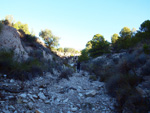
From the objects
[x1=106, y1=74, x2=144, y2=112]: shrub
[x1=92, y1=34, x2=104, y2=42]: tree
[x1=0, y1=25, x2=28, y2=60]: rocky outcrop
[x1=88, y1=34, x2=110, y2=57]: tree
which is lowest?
[x1=106, y1=74, x2=144, y2=112]: shrub

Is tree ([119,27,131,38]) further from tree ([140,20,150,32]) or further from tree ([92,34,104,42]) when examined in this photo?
tree ([140,20,150,32])

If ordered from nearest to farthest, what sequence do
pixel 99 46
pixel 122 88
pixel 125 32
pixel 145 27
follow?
pixel 122 88 → pixel 145 27 → pixel 99 46 → pixel 125 32

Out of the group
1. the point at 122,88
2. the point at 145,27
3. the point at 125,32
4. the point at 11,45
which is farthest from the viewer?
the point at 125,32

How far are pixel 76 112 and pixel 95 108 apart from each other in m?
0.68

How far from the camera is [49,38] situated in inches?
1221

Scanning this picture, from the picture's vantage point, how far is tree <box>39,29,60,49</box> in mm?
30844

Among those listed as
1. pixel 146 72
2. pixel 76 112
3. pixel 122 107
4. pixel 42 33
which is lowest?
pixel 76 112

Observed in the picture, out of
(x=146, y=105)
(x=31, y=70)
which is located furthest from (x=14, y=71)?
(x=146, y=105)

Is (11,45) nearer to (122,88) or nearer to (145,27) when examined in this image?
(122,88)

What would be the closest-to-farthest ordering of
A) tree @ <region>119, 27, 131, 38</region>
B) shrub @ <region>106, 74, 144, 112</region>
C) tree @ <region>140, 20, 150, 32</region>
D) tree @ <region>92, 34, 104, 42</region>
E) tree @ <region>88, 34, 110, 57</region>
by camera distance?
shrub @ <region>106, 74, 144, 112</region> → tree @ <region>140, 20, 150, 32</region> → tree @ <region>88, 34, 110, 57</region> → tree @ <region>119, 27, 131, 38</region> → tree @ <region>92, 34, 104, 42</region>

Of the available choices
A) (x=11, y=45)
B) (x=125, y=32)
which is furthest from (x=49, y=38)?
(x=11, y=45)

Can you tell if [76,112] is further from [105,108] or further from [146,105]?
[146,105]

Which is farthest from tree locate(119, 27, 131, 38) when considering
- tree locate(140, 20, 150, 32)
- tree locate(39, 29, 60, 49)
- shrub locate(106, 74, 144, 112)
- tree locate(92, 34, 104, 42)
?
shrub locate(106, 74, 144, 112)

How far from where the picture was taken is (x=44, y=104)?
3.14m
